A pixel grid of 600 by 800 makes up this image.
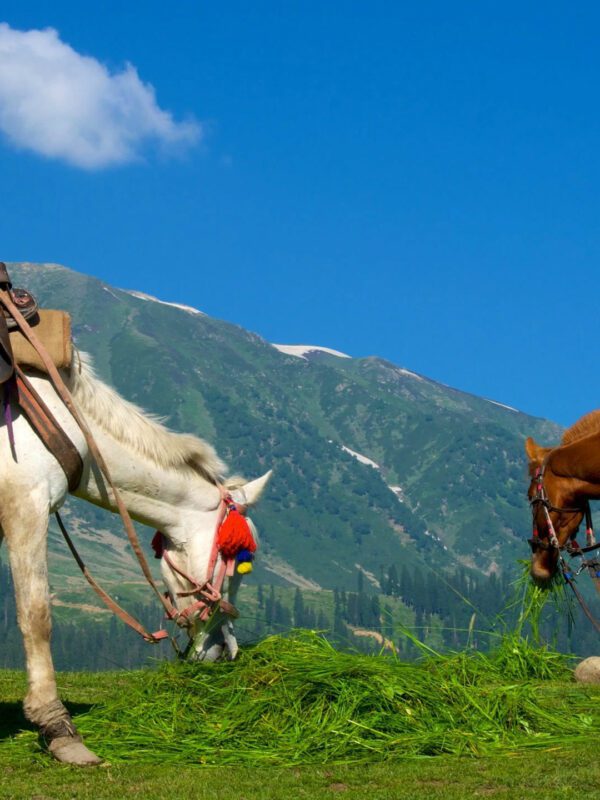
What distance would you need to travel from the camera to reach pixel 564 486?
13266 millimetres

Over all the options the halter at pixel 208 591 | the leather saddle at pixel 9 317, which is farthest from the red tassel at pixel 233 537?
the leather saddle at pixel 9 317

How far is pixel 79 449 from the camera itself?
10.2 m

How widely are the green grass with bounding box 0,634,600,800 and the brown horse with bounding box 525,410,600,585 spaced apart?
195cm

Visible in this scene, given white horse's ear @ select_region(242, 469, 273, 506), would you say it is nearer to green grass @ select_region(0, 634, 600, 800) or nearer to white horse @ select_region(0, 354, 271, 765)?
white horse @ select_region(0, 354, 271, 765)

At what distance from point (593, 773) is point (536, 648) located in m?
6.89

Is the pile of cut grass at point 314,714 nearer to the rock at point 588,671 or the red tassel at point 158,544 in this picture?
the red tassel at point 158,544

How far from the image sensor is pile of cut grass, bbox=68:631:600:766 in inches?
391

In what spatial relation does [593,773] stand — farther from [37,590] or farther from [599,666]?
[599,666]

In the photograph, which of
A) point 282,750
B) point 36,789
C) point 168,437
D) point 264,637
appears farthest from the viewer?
point 264,637

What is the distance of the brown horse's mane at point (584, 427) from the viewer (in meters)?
13.1

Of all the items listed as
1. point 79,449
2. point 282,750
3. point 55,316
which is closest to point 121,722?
point 282,750

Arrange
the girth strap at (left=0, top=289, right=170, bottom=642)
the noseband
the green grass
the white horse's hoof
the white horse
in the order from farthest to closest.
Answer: the noseband < the girth strap at (left=0, top=289, right=170, bottom=642) < the white horse < the white horse's hoof < the green grass

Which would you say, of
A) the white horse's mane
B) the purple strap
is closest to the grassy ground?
the purple strap

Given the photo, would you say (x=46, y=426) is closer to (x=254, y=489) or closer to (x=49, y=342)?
(x=49, y=342)
